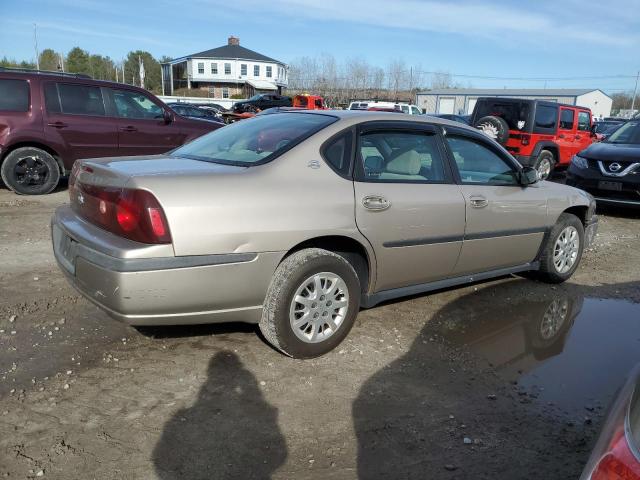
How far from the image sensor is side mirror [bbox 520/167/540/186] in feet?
15.8

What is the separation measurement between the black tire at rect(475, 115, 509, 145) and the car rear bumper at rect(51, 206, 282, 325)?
37.1 ft

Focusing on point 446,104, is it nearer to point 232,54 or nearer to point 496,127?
point 232,54

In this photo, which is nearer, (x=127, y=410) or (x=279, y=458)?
(x=279, y=458)

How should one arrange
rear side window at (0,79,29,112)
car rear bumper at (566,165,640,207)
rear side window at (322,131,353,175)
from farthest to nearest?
car rear bumper at (566,165,640,207) → rear side window at (0,79,29,112) → rear side window at (322,131,353,175)

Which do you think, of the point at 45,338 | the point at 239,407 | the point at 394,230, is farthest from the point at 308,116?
the point at 45,338

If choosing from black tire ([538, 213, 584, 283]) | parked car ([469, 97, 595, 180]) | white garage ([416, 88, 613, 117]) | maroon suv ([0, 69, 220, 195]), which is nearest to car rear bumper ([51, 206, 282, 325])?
black tire ([538, 213, 584, 283])

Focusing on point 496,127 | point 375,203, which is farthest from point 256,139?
point 496,127

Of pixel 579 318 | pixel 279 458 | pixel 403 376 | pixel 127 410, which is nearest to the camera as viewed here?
pixel 279 458

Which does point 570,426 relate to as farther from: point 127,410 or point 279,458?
point 127,410

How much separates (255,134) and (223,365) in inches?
65.8

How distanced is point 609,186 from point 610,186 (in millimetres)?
15

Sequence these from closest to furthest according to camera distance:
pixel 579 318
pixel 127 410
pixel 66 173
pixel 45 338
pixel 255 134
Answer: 1. pixel 127 410
2. pixel 45 338
3. pixel 255 134
4. pixel 579 318
5. pixel 66 173

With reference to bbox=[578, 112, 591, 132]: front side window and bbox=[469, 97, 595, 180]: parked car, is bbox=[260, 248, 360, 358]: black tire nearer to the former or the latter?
bbox=[469, 97, 595, 180]: parked car

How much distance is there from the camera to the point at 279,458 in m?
2.61
